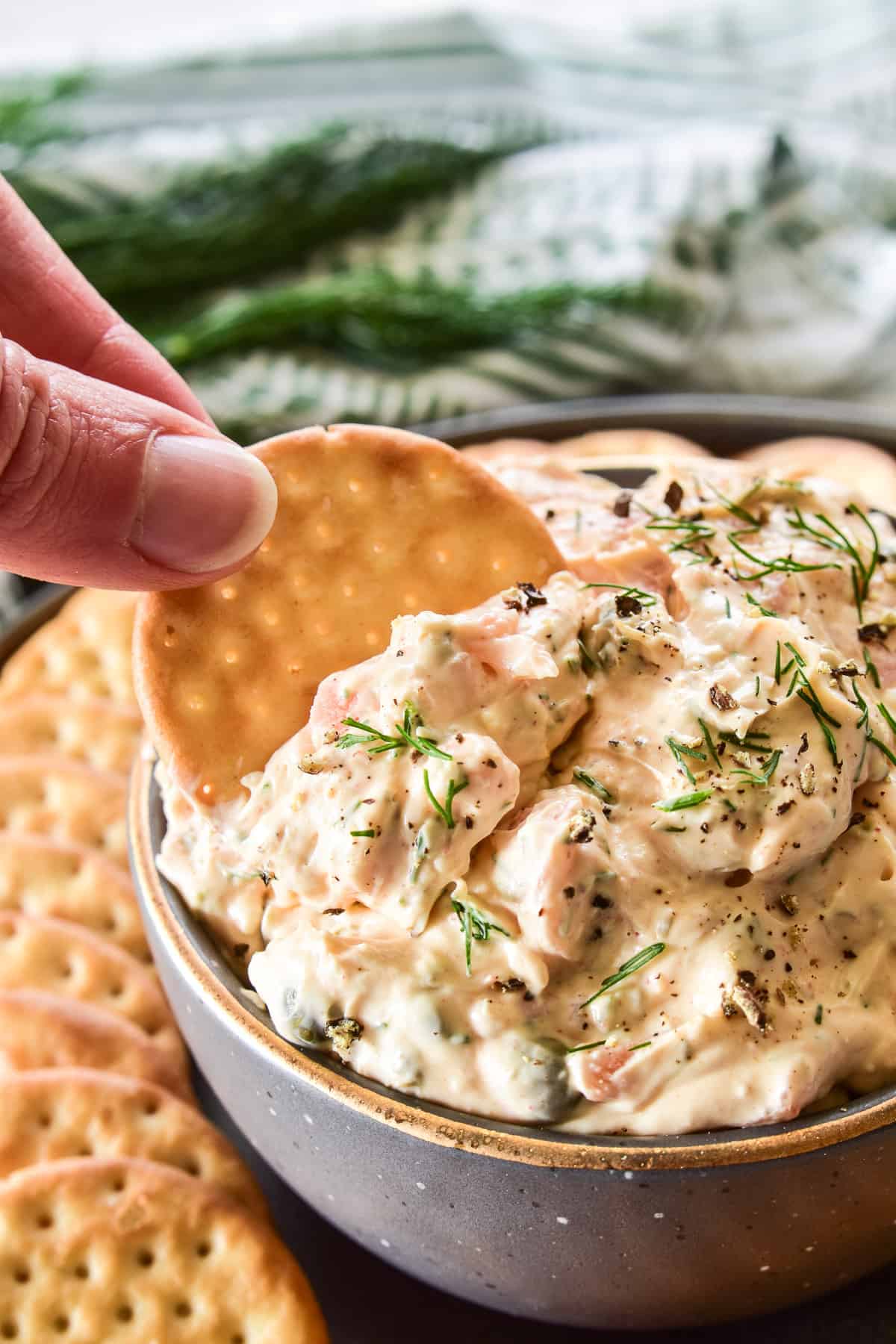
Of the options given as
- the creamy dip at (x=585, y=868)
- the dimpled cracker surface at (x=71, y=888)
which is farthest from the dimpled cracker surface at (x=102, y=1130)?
the creamy dip at (x=585, y=868)

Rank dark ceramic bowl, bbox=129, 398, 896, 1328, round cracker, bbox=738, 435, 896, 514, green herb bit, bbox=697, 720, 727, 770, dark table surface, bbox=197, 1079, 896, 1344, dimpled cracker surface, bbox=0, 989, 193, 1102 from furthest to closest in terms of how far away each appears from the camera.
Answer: round cracker, bbox=738, 435, 896, 514 → dimpled cracker surface, bbox=0, 989, 193, 1102 → dark table surface, bbox=197, 1079, 896, 1344 → green herb bit, bbox=697, 720, 727, 770 → dark ceramic bowl, bbox=129, 398, 896, 1328

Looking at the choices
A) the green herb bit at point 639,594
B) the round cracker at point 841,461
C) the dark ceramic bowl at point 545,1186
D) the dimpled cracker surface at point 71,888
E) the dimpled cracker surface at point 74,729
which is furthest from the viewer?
the round cracker at point 841,461

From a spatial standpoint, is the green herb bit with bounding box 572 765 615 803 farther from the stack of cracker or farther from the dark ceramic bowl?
the stack of cracker

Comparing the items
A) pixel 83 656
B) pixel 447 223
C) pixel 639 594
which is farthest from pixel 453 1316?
pixel 447 223

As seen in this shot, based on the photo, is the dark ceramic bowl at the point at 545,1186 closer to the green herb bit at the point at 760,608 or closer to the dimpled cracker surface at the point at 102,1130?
the dimpled cracker surface at the point at 102,1130

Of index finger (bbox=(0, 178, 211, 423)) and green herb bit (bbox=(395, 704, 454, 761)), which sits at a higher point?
index finger (bbox=(0, 178, 211, 423))

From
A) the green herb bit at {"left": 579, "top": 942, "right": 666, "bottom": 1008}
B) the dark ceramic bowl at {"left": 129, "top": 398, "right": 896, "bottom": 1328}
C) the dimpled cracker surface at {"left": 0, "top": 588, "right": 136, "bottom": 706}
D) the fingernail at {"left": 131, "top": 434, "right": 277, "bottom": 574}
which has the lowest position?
the dimpled cracker surface at {"left": 0, "top": 588, "right": 136, "bottom": 706}

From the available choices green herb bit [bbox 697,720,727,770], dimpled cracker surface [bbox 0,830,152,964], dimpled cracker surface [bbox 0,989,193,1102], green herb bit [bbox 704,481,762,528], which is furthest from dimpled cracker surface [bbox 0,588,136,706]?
green herb bit [bbox 697,720,727,770]
